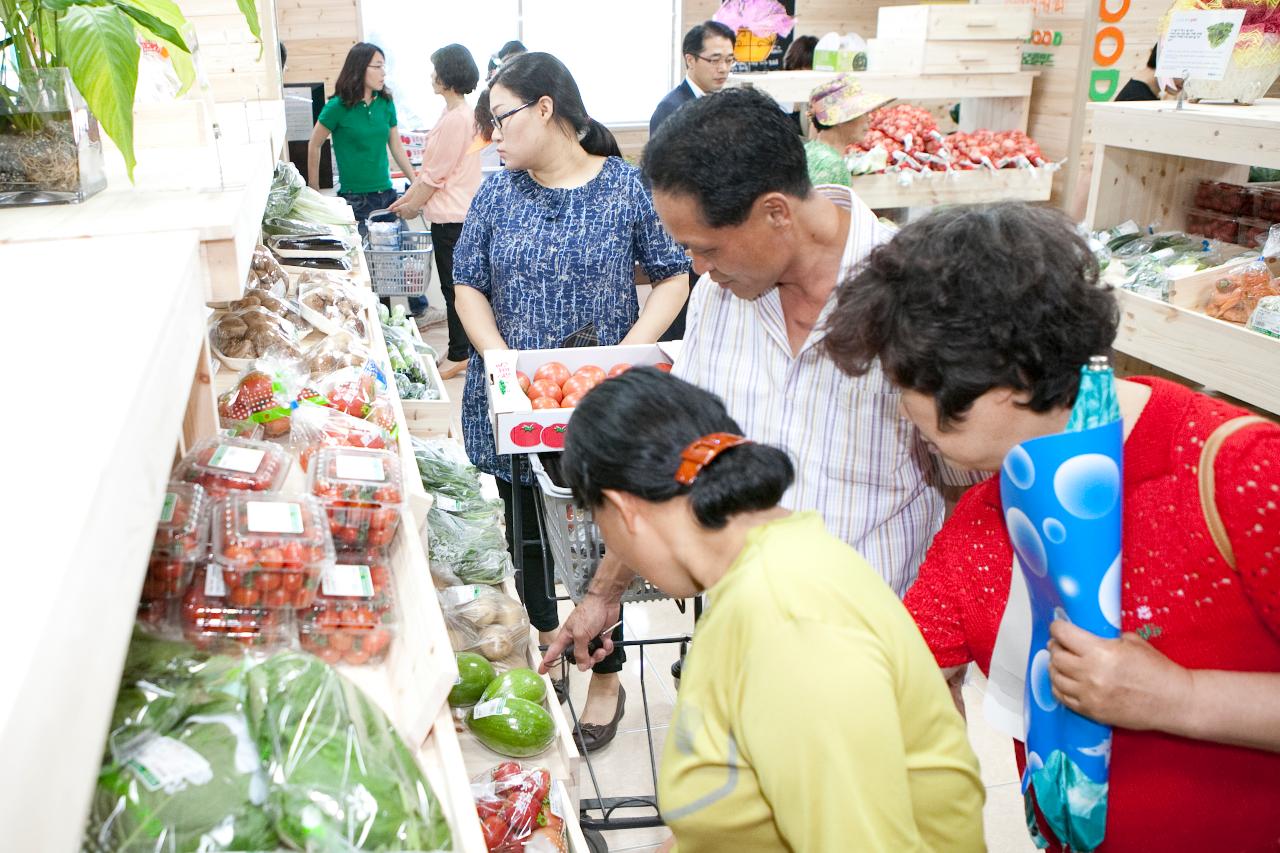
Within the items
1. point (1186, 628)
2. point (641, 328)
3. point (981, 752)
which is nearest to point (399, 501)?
point (1186, 628)

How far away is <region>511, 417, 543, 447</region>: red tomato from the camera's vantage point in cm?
233

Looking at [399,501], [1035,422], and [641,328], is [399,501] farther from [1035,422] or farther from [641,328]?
[641,328]

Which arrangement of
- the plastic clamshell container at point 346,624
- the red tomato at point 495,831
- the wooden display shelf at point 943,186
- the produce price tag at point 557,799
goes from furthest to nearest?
the wooden display shelf at point 943,186 < the produce price tag at point 557,799 < the red tomato at point 495,831 < the plastic clamshell container at point 346,624

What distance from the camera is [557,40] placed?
10.2 meters

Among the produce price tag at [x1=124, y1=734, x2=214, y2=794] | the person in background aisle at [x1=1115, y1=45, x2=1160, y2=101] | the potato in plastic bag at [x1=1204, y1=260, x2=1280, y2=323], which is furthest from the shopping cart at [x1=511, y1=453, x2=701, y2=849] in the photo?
the person in background aisle at [x1=1115, y1=45, x2=1160, y2=101]

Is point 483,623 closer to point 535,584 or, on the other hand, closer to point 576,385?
point 535,584

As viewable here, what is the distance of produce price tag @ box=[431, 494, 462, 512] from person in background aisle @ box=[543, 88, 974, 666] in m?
1.20

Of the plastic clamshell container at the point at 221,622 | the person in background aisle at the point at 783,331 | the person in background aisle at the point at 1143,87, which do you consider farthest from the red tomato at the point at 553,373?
the person in background aisle at the point at 1143,87

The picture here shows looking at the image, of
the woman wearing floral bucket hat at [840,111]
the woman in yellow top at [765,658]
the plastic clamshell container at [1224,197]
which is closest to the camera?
the woman in yellow top at [765,658]

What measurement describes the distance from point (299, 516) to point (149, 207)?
469 millimetres

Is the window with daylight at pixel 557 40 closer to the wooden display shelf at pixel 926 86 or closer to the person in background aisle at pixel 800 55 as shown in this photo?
the person in background aisle at pixel 800 55

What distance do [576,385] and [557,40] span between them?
8533 mm

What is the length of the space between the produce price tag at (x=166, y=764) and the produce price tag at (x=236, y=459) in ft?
1.76

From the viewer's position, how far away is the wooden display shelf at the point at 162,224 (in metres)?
1.19
